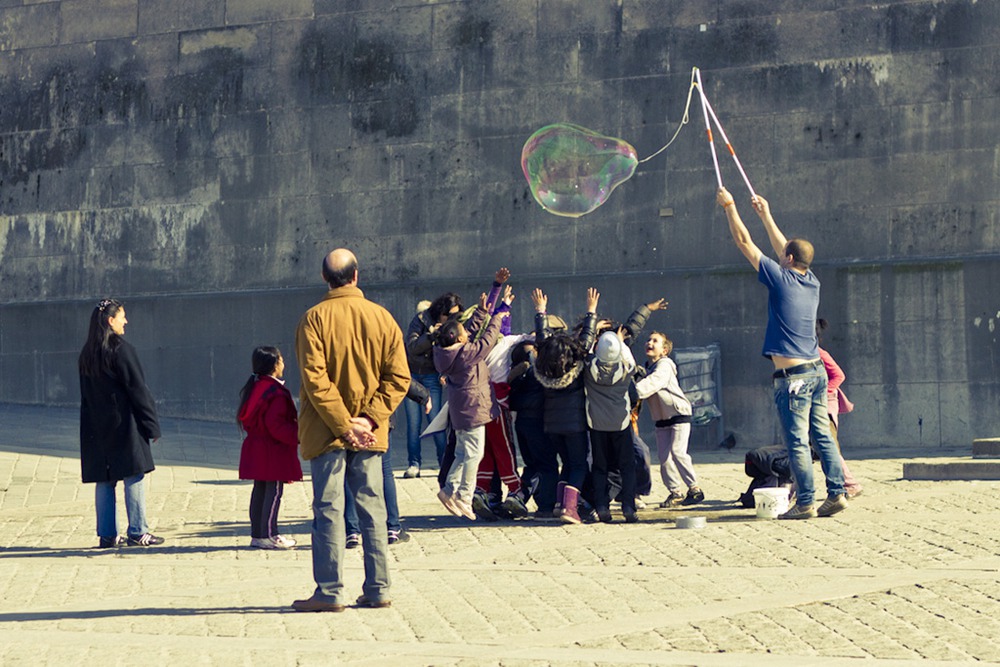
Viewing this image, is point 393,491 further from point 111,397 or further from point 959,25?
point 959,25

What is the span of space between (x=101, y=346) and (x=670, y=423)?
406 centimetres

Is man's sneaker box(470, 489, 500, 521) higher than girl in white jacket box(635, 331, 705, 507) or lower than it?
lower

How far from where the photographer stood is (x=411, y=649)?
247 inches

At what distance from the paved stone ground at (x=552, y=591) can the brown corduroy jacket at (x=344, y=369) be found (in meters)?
0.86

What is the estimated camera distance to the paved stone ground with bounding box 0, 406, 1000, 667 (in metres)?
6.23

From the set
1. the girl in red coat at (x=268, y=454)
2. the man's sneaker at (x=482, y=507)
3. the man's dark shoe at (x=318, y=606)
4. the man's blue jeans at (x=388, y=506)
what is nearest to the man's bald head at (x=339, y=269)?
the man's dark shoe at (x=318, y=606)

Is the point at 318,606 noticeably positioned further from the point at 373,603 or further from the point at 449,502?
the point at 449,502

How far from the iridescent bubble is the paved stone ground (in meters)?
2.49

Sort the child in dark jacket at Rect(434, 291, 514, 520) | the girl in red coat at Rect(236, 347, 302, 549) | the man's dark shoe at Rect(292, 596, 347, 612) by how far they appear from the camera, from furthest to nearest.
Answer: the child in dark jacket at Rect(434, 291, 514, 520), the girl in red coat at Rect(236, 347, 302, 549), the man's dark shoe at Rect(292, 596, 347, 612)

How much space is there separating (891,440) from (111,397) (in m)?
8.73

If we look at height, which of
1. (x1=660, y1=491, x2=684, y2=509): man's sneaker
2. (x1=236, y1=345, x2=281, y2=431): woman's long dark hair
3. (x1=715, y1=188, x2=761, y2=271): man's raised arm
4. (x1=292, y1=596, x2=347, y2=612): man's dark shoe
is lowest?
(x1=660, y1=491, x2=684, y2=509): man's sneaker

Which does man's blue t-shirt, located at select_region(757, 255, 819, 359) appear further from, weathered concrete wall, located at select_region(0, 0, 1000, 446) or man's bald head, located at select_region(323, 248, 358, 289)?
weathered concrete wall, located at select_region(0, 0, 1000, 446)

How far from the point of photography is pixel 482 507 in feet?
34.6

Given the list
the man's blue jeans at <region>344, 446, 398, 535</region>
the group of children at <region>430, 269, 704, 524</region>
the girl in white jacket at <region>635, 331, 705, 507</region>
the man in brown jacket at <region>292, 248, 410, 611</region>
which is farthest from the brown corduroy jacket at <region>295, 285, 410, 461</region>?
the girl in white jacket at <region>635, 331, 705, 507</region>
